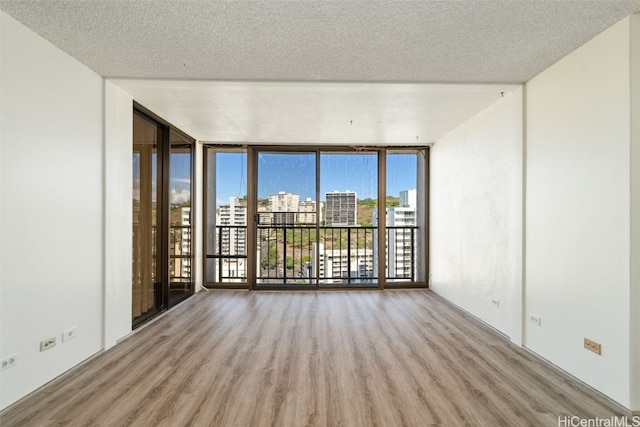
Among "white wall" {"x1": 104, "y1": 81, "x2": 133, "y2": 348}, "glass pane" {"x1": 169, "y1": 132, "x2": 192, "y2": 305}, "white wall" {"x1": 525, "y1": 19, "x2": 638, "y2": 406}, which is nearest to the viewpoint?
"white wall" {"x1": 525, "y1": 19, "x2": 638, "y2": 406}

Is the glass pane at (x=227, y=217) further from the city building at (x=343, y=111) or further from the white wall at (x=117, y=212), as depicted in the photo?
the white wall at (x=117, y=212)

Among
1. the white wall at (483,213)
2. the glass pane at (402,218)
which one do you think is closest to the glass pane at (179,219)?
the glass pane at (402,218)

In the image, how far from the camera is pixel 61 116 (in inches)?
88.8

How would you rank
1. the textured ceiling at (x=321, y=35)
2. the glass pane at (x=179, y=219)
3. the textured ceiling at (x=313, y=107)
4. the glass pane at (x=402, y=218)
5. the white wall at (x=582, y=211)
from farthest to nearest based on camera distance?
the glass pane at (x=402, y=218) → the glass pane at (x=179, y=219) → the textured ceiling at (x=313, y=107) → the white wall at (x=582, y=211) → the textured ceiling at (x=321, y=35)

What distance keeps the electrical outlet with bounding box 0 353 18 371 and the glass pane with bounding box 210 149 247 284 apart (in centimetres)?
328

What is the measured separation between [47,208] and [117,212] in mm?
731

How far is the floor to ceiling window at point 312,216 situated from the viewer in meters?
5.19

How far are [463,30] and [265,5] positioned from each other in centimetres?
133

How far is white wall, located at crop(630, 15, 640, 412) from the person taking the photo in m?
1.85

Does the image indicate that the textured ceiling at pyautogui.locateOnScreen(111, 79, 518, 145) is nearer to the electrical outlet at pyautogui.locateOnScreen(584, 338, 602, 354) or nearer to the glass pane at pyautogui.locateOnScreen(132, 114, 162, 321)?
the glass pane at pyautogui.locateOnScreen(132, 114, 162, 321)

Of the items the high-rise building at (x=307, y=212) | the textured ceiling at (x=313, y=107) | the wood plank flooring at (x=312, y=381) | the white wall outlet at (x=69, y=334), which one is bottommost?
the wood plank flooring at (x=312, y=381)

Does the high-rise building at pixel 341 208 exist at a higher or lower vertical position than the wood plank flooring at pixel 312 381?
higher

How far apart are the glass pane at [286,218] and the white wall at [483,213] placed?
86.4 inches

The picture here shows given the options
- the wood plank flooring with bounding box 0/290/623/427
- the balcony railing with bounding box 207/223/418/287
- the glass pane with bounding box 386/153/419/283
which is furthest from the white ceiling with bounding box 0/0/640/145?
the wood plank flooring with bounding box 0/290/623/427
